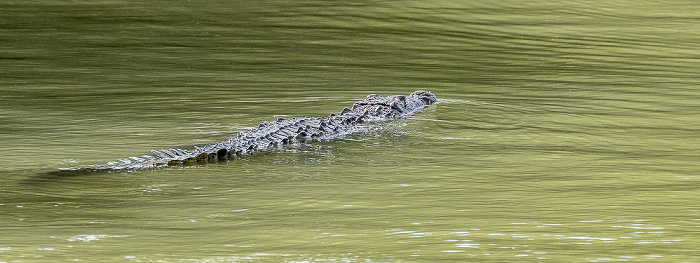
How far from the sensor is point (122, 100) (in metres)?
8.18

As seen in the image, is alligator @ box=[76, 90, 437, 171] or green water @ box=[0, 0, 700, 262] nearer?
green water @ box=[0, 0, 700, 262]

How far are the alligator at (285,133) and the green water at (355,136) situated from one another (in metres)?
0.17

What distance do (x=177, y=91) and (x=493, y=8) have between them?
7.62 meters

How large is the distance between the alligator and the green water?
0.17 metres

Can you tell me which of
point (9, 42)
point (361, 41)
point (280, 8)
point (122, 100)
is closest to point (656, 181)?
point (122, 100)

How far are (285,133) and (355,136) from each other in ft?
1.83

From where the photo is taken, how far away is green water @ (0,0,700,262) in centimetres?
337

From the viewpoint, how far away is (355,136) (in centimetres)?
635

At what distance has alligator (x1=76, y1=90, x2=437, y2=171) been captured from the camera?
5.21 metres

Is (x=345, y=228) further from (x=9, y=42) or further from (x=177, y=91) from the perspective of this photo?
(x=9, y=42)

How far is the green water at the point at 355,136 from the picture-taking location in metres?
3.37

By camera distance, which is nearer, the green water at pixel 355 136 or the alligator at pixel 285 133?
the green water at pixel 355 136

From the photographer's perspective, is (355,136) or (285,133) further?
(355,136)

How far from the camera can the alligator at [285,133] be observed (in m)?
5.21
